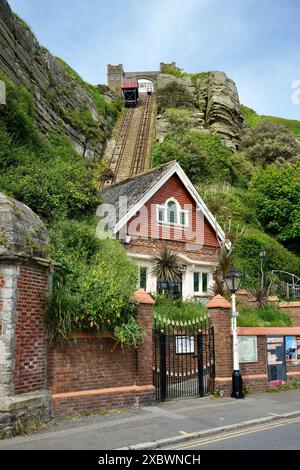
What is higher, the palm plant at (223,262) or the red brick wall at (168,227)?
the red brick wall at (168,227)

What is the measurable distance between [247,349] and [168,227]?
34.8 ft

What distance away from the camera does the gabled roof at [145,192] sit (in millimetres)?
22484

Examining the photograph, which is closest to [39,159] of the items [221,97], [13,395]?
[13,395]

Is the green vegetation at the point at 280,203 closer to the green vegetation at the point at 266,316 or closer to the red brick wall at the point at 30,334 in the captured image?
the green vegetation at the point at 266,316

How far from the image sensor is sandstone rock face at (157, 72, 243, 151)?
52.7 metres

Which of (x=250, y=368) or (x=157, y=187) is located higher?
(x=157, y=187)

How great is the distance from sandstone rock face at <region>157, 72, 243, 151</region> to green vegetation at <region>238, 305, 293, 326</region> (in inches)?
1168

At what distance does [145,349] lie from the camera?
12156 millimetres

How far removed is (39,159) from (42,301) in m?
14.9

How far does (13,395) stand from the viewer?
948cm

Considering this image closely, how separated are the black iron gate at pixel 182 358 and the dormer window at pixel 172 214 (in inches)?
391

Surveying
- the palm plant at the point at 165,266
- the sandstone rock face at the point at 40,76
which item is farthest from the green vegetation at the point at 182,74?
A: the palm plant at the point at 165,266

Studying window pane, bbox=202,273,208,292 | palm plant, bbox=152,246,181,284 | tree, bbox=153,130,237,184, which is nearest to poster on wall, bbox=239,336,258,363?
palm plant, bbox=152,246,181,284
